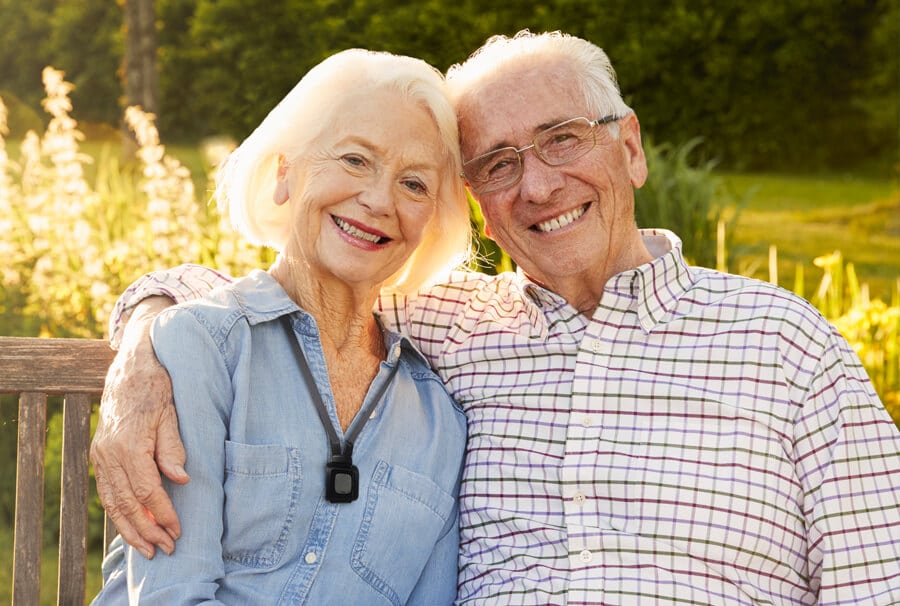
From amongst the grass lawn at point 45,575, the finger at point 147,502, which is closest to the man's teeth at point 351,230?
the finger at point 147,502

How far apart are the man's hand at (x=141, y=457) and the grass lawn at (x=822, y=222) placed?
8.29 meters

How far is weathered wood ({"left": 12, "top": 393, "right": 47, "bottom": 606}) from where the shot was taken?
227cm

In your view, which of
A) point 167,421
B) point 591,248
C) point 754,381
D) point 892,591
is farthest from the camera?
point 591,248

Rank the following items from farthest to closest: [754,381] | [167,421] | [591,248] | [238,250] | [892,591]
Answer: [238,250], [591,248], [754,381], [892,591], [167,421]

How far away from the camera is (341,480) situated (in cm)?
202

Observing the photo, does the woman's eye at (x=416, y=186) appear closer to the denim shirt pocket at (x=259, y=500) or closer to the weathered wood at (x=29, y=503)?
the denim shirt pocket at (x=259, y=500)

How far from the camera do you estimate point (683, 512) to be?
6.86 feet

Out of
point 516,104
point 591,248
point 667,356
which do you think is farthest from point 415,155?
point 667,356

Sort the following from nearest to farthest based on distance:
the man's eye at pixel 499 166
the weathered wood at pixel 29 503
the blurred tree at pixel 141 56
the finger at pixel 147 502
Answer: the finger at pixel 147 502
the weathered wood at pixel 29 503
the man's eye at pixel 499 166
the blurred tree at pixel 141 56

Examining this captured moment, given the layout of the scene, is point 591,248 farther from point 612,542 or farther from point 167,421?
point 167,421

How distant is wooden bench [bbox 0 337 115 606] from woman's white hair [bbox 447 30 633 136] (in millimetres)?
1084

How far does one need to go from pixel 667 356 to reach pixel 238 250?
2.47m

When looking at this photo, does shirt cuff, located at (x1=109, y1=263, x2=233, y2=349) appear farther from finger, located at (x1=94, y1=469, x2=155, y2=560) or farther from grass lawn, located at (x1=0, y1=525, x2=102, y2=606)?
grass lawn, located at (x1=0, y1=525, x2=102, y2=606)

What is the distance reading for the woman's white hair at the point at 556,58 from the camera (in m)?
2.37
